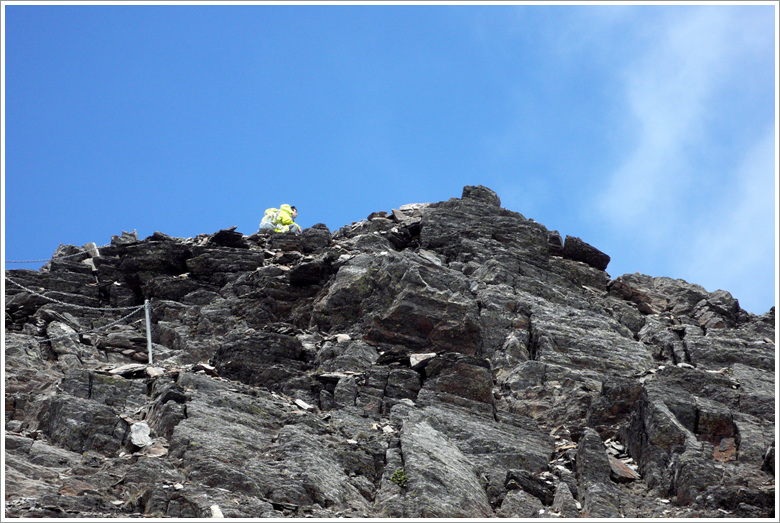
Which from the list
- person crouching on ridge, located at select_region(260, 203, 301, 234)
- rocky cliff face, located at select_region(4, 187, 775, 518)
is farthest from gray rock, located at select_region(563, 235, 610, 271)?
person crouching on ridge, located at select_region(260, 203, 301, 234)

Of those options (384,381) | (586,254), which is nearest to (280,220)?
(586,254)

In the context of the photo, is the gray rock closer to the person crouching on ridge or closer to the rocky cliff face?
the rocky cliff face

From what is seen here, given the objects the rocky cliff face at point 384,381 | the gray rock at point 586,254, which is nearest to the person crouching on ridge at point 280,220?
the rocky cliff face at point 384,381

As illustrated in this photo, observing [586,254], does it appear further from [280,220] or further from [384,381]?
[384,381]

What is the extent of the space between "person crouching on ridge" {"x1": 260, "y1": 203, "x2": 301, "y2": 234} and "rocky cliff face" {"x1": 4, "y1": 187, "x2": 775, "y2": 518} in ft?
6.03

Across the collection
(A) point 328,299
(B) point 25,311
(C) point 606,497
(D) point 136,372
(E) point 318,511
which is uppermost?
(A) point 328,299

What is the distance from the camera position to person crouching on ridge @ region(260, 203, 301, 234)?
4225cm

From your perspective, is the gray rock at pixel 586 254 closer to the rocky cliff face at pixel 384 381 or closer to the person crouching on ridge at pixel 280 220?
the rocky cliff face at pixel 384 381

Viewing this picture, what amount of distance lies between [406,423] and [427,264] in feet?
35.1

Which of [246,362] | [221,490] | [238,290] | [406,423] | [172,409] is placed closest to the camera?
[221,490]

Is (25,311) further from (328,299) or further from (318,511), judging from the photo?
(318,511)

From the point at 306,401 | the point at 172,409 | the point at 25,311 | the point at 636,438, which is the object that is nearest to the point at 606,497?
the point at 636,438

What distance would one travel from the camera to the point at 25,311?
104ft

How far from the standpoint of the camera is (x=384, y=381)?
26109mm
